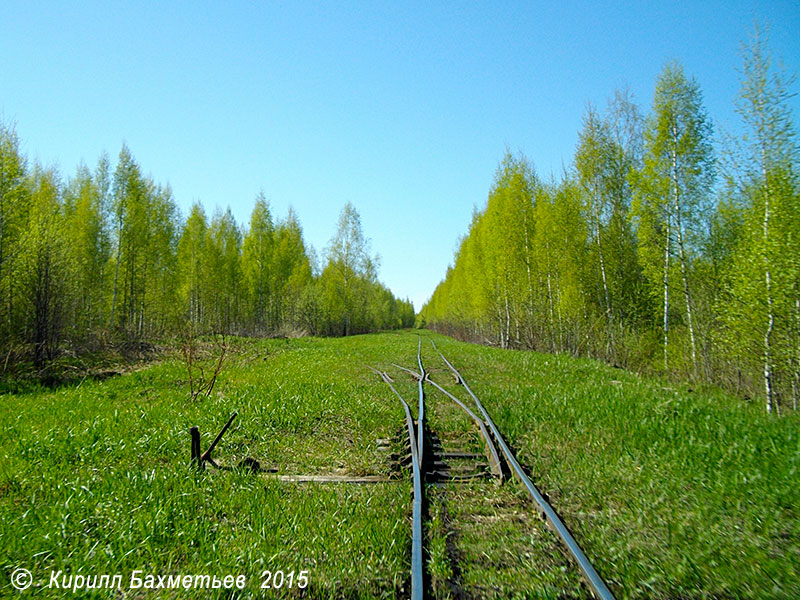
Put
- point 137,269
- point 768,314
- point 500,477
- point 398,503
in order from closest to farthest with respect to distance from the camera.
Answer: point 398,503, point 500,477, point 768,314, point 137,269

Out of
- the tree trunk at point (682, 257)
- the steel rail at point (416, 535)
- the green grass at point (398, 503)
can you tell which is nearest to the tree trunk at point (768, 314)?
the tree trunk at point (682, 257)

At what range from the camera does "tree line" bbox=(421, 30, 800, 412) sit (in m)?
10.2

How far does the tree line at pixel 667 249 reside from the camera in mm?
10203

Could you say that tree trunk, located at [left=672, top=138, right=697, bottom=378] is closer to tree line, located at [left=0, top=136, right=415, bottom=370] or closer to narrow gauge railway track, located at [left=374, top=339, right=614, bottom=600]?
narrow gauge railway track, located at [left=374, top=339, right=614, bottom=600]

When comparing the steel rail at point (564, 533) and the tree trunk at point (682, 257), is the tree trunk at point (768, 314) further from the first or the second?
the steel rail at point (564, 533)

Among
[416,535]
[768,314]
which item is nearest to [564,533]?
[416,535]

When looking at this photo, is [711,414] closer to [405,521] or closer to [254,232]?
[405,521]

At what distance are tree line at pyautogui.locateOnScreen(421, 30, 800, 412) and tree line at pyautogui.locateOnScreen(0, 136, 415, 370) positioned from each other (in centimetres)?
1434

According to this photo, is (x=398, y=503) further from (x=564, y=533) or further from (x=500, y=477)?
(x=564, y=533)

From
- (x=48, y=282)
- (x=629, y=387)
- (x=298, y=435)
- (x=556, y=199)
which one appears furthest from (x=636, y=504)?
(x=556, y=199)

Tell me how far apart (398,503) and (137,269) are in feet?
92.3

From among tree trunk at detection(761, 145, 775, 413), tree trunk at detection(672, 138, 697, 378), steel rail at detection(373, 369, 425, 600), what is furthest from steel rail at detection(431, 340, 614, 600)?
tree trunk at detection(672, 138, 697, 378)

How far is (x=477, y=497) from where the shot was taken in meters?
3.99

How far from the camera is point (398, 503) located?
3812mm
